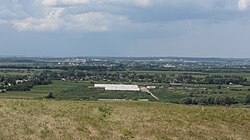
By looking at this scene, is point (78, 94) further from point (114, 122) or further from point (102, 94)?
point (114, 122)

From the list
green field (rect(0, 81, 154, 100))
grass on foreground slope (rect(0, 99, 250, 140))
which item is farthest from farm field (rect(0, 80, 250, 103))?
grass on foreground slope (rect(0, 99, 250, 140))

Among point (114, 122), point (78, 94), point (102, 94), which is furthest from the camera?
point (102, 94)

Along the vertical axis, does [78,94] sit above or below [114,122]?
below

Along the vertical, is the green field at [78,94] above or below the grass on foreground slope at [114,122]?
below

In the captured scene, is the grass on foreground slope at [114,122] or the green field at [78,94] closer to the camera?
the grass on foreground slope at [114,122]

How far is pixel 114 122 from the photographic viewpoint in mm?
30453

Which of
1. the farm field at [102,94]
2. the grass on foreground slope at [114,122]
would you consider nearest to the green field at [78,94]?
the farm field at [102,94]

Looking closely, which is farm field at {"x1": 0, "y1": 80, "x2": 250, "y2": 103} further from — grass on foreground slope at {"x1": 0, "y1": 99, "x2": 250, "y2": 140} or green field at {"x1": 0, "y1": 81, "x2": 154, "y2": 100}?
grass on foreground slope at {"x1": 0, "y1": 99, "x2": 250, "y2": 140}

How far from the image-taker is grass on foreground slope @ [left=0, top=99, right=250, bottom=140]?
27656mm

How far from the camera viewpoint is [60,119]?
29984 millimetres

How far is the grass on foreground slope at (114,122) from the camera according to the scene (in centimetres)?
2766

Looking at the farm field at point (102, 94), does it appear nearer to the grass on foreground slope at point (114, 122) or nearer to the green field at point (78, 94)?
the green field at point (78, 94)

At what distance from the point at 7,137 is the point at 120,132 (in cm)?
757

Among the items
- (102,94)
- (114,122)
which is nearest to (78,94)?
(102,94)
